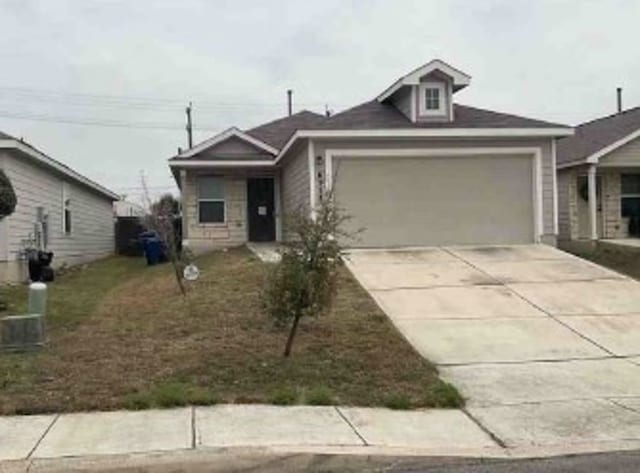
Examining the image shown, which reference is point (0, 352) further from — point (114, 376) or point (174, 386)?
point (174, 386)

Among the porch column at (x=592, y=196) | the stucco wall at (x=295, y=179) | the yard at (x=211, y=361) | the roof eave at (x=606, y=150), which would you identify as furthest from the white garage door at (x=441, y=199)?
the yard at (x=211, y=361)

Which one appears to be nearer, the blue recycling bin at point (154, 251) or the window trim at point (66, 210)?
the window trim at point (66, 210)

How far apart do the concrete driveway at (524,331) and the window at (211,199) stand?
774cm

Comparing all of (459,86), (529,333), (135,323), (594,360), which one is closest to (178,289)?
(135,323)

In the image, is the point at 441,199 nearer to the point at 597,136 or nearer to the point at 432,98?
the point at 432,98

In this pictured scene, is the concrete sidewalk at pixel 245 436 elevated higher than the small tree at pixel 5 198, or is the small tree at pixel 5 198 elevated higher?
the small tree at pixel 5 198

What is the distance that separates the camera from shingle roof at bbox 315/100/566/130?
21.7m

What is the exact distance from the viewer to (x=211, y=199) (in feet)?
89.9

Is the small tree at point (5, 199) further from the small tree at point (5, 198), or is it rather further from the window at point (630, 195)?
the window at point (630, 195)

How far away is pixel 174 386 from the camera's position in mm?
9500

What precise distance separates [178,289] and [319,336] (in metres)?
5.91

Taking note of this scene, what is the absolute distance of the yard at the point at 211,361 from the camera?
30.4ft

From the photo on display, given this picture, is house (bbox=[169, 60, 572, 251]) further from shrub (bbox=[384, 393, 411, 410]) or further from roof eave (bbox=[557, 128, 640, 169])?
shrub (bbox=[384, 393, 411, 410])

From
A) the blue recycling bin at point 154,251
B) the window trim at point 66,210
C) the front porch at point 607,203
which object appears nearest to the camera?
the front porch at point 607,203
